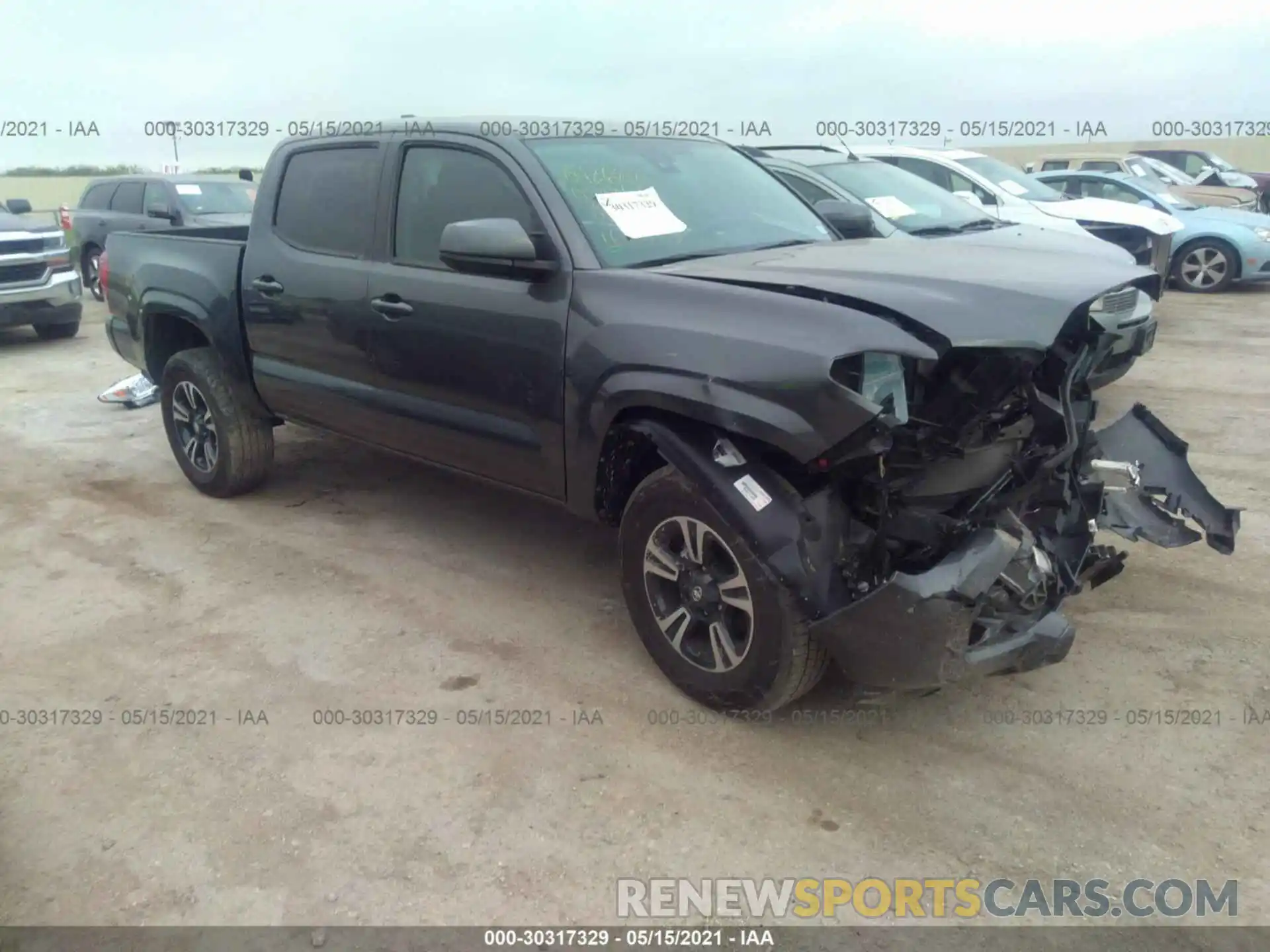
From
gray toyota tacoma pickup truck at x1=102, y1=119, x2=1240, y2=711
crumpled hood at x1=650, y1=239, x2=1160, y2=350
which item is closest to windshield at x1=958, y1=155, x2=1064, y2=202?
gray toyota tacoma pickup truck at x1=102, y1=119, x2=1240, y2=711

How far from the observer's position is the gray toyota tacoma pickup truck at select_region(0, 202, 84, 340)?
10141 mm

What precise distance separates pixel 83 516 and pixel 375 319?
2.32 m

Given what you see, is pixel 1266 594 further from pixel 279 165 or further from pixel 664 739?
pixel 279 165

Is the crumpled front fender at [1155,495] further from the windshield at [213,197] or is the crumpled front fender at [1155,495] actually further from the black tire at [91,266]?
the black tire at [91,266]

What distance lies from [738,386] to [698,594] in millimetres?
731

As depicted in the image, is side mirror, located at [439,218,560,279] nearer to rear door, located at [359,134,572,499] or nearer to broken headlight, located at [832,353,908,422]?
rear door, located at [359,134,572,499]

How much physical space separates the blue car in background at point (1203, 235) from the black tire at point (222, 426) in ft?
32.3

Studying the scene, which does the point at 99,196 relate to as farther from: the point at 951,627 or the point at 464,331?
the point at 951,627

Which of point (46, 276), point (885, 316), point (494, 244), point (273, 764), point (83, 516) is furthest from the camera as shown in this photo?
point (46, 276)

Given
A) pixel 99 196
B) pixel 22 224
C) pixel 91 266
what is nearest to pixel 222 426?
pixel 22 224

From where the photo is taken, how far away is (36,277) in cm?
1038

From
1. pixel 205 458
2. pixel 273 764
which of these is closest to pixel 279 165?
pixel 205 458

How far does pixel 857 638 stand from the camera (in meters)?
2.83

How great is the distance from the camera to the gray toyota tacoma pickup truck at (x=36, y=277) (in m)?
10.1
